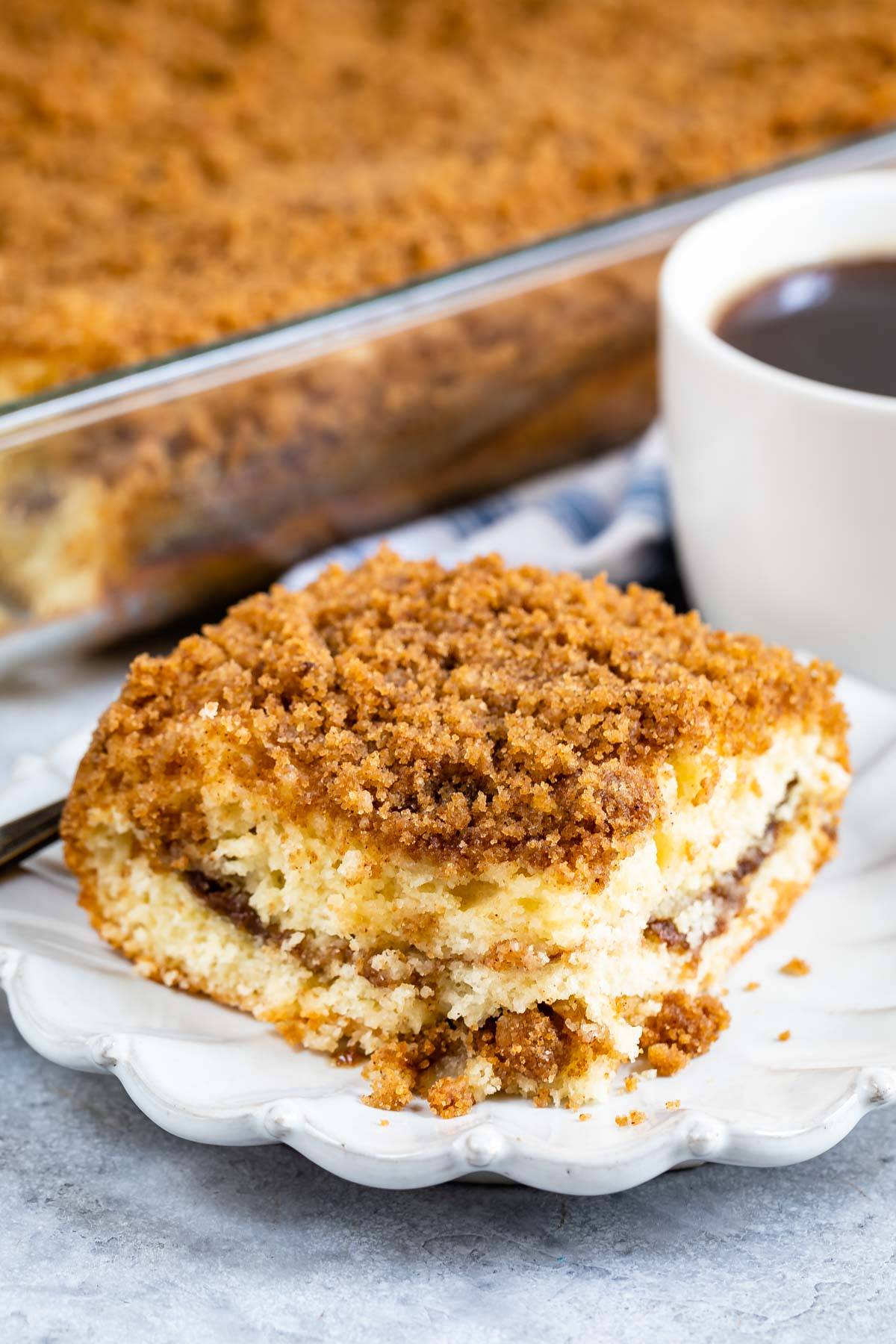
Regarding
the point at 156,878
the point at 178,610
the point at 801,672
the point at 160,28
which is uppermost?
the point at 160,28

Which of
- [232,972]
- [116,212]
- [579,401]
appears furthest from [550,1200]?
[116,212]

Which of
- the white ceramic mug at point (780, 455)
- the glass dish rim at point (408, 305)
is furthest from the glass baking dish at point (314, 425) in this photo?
the white ceramic mug at point (780, 455)

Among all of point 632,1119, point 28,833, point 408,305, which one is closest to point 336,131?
point 408,305

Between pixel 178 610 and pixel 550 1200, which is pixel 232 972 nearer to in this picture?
pixel 550 1200

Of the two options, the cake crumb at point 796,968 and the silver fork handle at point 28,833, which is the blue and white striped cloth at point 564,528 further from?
the cake crumb at point 796,968

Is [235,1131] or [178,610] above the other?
[235,1131]

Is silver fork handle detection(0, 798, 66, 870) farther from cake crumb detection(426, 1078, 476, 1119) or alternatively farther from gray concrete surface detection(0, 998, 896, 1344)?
cake crumb detection(426, 1078, 476, 1119)

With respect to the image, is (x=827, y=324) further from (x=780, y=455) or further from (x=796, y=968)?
(x=796, y=968)
